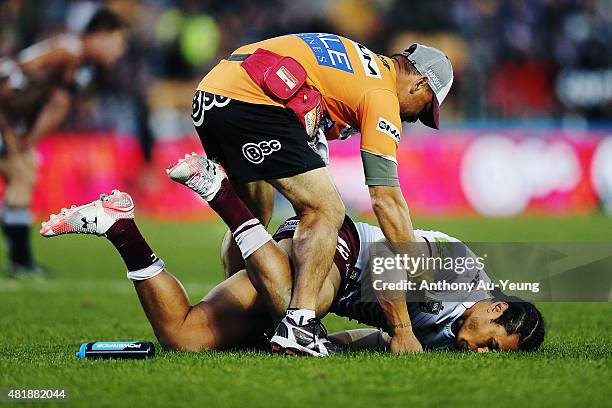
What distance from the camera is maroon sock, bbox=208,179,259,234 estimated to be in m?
6.21

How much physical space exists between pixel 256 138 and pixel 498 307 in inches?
68.4

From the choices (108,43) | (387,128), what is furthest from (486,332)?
(108,43)

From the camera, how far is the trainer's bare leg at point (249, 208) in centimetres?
703

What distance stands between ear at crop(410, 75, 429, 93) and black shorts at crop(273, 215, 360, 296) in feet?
3.01

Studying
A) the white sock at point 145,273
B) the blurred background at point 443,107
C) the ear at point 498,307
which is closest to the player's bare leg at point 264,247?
the white sock at point 145,273

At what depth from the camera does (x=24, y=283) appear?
11.0 metres

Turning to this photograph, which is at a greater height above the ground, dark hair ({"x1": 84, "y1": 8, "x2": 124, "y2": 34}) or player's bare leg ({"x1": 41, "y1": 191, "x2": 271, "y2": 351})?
dark hair ({"x1": 84, "y1": 8, "x2": 124, "y2": 34})

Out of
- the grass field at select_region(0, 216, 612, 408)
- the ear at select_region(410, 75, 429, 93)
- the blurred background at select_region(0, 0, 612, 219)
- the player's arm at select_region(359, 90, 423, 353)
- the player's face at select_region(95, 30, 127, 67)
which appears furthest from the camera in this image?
the blurred background at select_region(0, 0, 612, 219)

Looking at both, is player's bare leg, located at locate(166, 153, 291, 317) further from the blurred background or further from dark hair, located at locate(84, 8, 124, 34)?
the blurred background

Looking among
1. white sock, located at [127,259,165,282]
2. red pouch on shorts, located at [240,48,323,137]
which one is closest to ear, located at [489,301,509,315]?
red pouch on shorts, located at [240,48,323,137]

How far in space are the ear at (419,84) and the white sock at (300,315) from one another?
1.63 metres

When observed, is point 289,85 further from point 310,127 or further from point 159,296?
point 159,296

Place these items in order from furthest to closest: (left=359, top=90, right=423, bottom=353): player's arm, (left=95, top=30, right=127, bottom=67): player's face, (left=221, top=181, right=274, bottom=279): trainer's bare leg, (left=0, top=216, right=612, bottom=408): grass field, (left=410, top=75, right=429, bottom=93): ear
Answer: (left=95, top=30, right=127, bottom=67): player's face, (left=221, top=181, right=274, bottom=279): trainer's bare leg, (left=410, top=75, right=429, bottom=93): ear, (left=359, top=90, right=423, bottom=353): player's arm, (left=0, top=216, right=612, bottom=408): grass field

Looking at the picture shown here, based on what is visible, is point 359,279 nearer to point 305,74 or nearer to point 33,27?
point 305,74
